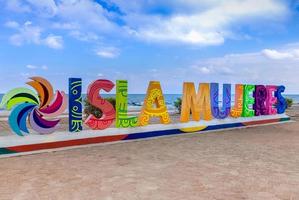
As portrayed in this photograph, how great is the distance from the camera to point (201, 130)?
43.2ft

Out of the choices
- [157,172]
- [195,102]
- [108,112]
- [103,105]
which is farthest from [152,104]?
[157,172]

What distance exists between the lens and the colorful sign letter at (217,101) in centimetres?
1397

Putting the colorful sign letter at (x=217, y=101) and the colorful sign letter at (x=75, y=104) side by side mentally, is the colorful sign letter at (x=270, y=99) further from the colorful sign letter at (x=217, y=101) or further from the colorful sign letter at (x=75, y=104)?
the colorful sign letter at (x=75, y=104)

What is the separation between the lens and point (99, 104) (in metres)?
10.2

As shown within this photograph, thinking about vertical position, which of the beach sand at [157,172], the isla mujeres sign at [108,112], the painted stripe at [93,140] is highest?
the isla mujeres sign at [108,112]

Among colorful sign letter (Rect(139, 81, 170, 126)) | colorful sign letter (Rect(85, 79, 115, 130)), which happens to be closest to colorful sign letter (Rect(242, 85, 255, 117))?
colorful sign letter (Rect(139, 81, 170, 126))

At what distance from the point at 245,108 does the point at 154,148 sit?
770 centimetres

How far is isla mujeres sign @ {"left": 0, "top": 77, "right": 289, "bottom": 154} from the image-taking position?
8.73m

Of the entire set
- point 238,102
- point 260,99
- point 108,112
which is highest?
point 260,99

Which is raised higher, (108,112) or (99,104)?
(99,104)

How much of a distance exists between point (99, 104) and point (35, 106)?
1.94 m

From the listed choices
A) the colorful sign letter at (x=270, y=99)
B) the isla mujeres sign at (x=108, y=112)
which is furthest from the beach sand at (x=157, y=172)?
the colorful sign letter at (x=270, y=99)

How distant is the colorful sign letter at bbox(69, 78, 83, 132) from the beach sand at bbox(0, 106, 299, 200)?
855mm

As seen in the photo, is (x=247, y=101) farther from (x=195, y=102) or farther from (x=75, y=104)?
(x=75, y=104)
